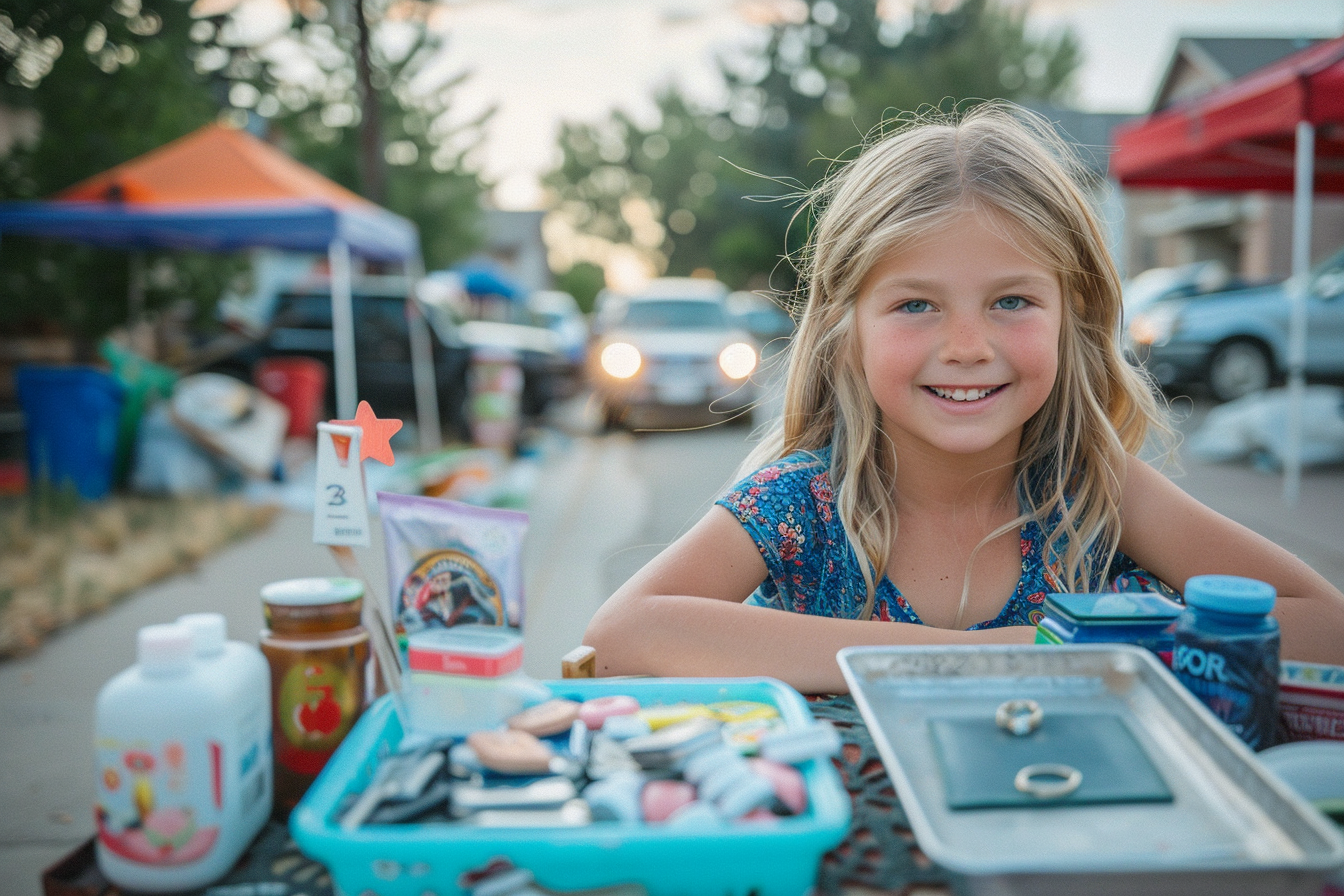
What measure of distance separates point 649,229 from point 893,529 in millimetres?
55876

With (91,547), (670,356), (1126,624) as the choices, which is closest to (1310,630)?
(1126,624)

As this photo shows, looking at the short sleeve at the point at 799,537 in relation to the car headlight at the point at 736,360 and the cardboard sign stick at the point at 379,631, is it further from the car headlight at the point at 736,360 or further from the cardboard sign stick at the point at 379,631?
the car headlight at the point at 736,360

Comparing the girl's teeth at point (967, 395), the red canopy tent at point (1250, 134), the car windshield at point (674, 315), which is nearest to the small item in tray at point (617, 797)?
the girl's teeth at point (967, 395)

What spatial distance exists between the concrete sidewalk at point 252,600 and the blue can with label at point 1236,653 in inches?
30.7

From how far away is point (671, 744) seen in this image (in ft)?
2.70

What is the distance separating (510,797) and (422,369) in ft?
30.2

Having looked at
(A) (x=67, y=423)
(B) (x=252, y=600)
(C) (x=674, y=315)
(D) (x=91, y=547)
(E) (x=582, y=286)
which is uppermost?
(E) (x=582, y=286)

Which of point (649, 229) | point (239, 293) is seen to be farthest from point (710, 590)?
point (649, 229)

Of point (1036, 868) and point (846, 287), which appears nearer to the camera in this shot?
point (1036, 868)

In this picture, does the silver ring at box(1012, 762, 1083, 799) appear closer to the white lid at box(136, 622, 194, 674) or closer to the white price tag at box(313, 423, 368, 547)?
the white price tag at box(313, 423, 368, 547)

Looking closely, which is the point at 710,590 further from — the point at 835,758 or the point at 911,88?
the point at 911,88

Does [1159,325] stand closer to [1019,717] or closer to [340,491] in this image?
[1019,717]

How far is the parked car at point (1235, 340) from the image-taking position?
30.2 feet

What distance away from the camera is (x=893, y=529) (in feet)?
5.27
